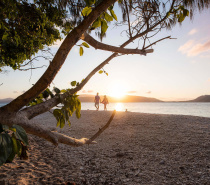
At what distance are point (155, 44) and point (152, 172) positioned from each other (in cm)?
286

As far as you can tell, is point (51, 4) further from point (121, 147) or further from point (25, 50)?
point (121, 147)

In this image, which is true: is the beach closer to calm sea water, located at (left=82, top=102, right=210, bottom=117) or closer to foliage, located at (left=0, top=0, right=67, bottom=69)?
foliage, located at (left=0, top=0, right=67, bottom=69)

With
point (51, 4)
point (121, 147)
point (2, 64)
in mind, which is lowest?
point (121, 147)

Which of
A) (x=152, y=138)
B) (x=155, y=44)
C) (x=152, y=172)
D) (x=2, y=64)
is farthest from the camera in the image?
(x=152, y=138)

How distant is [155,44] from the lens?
152 cm

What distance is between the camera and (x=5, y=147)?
29.2 inches

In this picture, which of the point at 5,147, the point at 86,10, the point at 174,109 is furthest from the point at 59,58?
the point at 174,109

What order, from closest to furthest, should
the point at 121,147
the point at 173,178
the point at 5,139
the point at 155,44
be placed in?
the point at 5,139, the point at 155,44, the point at 173,178, the point at 121,147

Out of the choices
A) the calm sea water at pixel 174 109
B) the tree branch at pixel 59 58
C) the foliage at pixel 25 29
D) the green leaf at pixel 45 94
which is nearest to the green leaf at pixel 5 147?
the tree branch at pixel 59 58

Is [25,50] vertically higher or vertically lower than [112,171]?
higher

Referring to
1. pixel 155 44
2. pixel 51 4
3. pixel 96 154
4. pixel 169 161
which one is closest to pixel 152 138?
pixel 169 161

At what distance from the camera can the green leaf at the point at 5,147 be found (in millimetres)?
727

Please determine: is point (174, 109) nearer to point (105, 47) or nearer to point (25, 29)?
point (25, 29)

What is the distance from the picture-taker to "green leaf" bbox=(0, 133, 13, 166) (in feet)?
2.38
